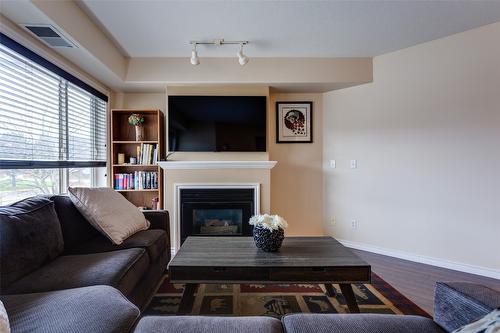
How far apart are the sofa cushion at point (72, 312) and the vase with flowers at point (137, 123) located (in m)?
2.31

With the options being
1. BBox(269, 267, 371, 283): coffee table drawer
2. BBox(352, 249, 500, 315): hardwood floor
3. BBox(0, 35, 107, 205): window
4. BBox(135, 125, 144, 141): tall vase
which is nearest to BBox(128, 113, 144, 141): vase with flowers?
BBox(135, 125, 144, 141): tall vase

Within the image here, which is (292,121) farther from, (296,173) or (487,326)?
(487,326)

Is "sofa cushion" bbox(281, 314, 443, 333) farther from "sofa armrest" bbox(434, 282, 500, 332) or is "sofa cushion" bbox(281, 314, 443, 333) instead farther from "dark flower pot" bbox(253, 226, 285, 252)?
"dark flower pot" bbox(253, 226, 285, 252)

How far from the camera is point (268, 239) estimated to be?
172cm

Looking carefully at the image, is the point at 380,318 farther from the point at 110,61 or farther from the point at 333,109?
the point at 110,61

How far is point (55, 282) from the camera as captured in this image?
4.01 ft

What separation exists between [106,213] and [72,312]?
0.99m

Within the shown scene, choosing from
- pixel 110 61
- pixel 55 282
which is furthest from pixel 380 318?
pixel 110 61

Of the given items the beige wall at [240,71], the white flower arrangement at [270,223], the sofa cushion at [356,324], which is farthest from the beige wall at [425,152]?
the sofa cushion at [356,324]

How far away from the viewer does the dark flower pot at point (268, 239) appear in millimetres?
1717

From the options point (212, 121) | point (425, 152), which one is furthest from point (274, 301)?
point (425, 152)

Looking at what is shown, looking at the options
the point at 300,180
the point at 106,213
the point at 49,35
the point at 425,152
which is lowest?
the point at 106,213

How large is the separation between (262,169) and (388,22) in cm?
199

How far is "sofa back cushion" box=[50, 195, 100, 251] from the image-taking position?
171 cm
